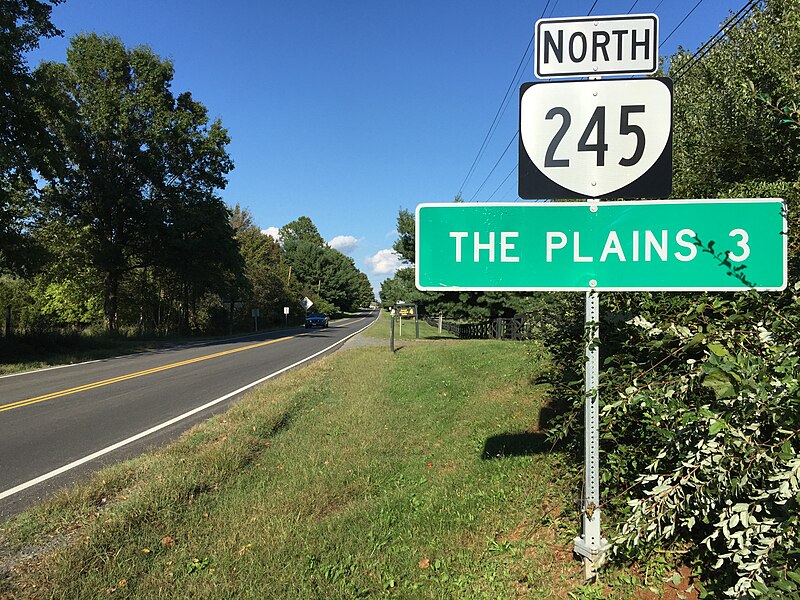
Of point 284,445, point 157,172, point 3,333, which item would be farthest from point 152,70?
point 284,445

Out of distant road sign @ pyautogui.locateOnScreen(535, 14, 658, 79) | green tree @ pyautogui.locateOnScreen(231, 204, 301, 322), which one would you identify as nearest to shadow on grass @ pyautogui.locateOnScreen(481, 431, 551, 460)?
distant road sign @ pyautogui.locateOnScreen(535, 14, 658, 79)

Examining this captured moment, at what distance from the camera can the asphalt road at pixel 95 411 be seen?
5668 mm

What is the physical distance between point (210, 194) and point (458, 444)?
99.3ft

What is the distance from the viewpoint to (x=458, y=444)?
568 cm

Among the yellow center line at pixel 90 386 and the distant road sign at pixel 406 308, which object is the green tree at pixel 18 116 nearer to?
the yellow center line at pixel 90 386

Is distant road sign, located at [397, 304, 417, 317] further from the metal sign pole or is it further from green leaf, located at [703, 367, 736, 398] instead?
green leaf, located at [703, 367, 736, 398]

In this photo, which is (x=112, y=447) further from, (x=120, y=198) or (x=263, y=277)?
(x=263, y=277)

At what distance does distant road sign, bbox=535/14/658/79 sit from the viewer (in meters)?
2.54

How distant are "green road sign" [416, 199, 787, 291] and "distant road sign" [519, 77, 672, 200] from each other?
0.41 feet

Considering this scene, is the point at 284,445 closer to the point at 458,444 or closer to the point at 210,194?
the point at 458,444

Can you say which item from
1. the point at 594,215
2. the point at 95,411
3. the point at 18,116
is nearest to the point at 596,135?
the point at 594,215

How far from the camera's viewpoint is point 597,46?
8.44 feet

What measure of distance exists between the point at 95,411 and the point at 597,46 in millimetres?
9363

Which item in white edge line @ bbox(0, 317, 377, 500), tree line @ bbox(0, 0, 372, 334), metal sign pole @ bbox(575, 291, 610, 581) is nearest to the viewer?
metal sign pole @ bbox(575, 291, 610, 581)
